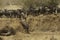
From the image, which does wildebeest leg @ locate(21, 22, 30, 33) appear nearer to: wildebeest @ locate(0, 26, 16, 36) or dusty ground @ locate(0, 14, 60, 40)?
dusty ground @ locate(0, 14, 60, 40)

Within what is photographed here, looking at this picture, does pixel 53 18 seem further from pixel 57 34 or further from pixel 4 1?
pixel 4 1

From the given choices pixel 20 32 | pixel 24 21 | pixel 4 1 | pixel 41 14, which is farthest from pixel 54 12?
pixel 4 1

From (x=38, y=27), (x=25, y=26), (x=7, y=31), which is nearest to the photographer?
(x=7, y=31)

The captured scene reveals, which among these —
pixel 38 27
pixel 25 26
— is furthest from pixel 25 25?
pixel 38 27

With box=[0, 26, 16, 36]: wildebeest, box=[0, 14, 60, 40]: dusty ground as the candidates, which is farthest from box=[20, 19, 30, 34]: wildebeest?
box=[0, 26, 16, 36]: wildebeest

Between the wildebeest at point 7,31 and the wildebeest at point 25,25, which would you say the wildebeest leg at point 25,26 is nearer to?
the wildebeest at point 25,25

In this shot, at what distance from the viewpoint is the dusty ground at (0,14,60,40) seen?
11039 mm

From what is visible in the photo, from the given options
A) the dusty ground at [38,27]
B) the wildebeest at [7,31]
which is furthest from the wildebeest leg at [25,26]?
the wildebeest at [7,31]

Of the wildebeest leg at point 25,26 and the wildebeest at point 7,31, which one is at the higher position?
the wildebeest at point 7,31

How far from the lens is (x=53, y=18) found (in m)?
13.9

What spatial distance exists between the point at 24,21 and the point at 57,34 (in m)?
2.58

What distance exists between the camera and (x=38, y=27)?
13359 millimetres

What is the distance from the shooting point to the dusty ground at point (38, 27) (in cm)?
1104

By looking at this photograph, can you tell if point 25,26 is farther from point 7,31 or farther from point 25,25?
point 7,31
